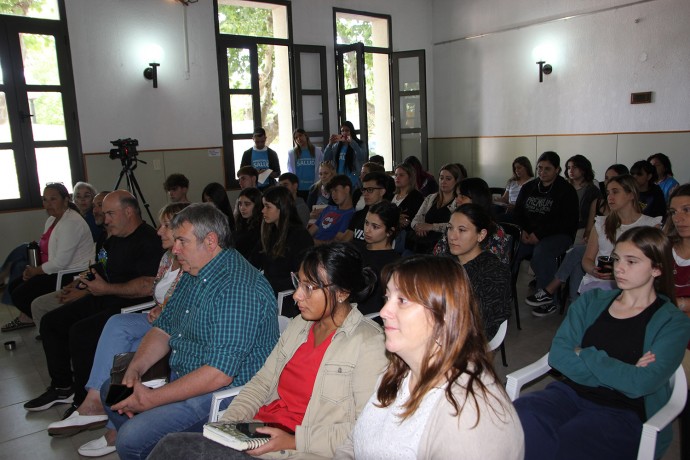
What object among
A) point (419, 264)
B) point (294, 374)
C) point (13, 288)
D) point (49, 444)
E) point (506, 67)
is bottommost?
point (49, 444)

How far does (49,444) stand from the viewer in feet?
8.70

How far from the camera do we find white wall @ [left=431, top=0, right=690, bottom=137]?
6.45 metres

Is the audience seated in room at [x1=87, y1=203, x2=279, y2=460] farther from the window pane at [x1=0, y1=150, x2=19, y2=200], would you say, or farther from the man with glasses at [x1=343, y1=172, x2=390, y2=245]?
the window pane at [x1=0, y1=150, x2=19, y2=200]

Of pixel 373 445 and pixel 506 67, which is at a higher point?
pixel 506 67

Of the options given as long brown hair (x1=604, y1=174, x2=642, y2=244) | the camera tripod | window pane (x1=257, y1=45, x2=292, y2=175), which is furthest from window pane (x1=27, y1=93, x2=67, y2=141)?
long brown hair (x1=604, y1=174, x2=642, y2=244)

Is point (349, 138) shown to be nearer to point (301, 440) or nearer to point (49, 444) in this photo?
point (49, 444)

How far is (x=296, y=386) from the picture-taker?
1.76 metres

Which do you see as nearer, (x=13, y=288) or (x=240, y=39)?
(x=13, y=288)

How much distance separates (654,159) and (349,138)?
11.6 feet

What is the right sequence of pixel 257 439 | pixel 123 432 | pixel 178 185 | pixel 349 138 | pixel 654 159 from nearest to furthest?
pixel 257 439 < pixel 123 432 < pixel 178 185 < pixel 654 159 < pixel 349 138

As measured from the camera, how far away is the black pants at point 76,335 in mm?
2891

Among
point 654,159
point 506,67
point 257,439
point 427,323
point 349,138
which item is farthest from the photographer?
point 506,67

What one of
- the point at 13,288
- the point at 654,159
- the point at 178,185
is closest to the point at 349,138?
the point at 178,185

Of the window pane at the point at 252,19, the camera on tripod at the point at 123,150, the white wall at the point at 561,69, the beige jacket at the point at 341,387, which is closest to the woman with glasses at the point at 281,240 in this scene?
the beige jacket at the point at 341,387
